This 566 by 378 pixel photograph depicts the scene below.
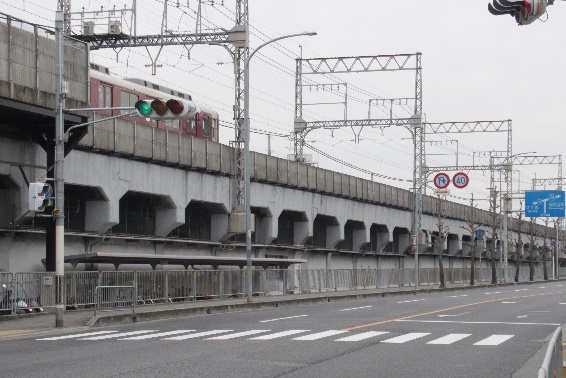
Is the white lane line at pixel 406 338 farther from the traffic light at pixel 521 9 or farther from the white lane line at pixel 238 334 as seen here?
the traffic light at pixel 521 9

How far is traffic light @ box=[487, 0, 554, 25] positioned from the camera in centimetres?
1046

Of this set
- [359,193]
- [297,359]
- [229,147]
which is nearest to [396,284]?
[359,193]

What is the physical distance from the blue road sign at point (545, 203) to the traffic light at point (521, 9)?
67203mm

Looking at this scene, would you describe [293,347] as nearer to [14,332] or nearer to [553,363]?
[14,332]

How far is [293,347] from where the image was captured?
1889 centimetres

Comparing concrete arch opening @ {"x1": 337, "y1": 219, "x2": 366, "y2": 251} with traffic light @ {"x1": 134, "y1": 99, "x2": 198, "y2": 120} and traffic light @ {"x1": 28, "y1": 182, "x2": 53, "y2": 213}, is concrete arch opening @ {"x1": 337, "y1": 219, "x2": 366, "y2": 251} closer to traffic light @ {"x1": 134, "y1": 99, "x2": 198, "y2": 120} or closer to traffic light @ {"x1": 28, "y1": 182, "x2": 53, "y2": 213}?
traffic light @ {"x1": 28, "y1": 182, "x2": 53, "y2": 213}

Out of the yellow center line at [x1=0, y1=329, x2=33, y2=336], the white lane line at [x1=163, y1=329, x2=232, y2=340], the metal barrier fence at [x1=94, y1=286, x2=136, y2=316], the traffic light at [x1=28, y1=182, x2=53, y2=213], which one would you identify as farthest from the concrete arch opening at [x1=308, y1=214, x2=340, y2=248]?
the yellow center line at [x1=0, y1=329, x2=33, y2=336]

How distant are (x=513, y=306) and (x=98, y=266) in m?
17.3

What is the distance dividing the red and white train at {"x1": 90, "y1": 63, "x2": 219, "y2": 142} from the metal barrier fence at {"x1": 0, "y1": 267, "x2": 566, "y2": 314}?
7.05 m

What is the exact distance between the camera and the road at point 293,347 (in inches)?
589

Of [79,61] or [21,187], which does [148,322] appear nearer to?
[21,187]

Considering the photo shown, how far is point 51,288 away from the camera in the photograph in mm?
29875

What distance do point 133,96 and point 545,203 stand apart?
156 ft

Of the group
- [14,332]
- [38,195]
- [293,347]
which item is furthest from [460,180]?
[293,347]
